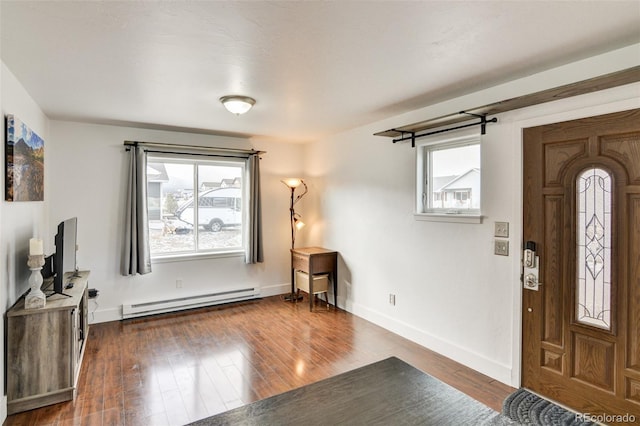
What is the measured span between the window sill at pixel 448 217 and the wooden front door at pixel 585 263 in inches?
17.1

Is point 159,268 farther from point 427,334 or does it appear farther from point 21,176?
point 427,334

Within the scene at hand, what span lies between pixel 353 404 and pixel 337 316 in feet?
11.1

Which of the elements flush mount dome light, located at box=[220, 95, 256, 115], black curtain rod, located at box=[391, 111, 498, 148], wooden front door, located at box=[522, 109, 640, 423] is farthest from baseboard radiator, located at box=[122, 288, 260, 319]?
wooden front door, located at box=[522, 109, 640, 423]

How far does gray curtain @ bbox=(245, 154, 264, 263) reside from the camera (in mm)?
4966

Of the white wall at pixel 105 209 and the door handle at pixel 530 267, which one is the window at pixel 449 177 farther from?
the white wall at pixel 105 209

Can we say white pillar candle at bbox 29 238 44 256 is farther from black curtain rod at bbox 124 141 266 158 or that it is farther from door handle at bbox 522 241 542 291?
door handle at bbox 522 241 542 291

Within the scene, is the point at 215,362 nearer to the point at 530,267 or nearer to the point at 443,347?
the point at 443,347

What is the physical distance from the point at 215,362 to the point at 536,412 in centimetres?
267

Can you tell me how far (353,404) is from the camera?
1.06 metres

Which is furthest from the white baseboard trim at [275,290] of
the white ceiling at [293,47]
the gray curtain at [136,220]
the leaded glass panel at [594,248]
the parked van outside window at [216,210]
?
the leaded glass panel at [594,248]

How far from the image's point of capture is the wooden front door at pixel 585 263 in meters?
2.07

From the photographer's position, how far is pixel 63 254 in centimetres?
281

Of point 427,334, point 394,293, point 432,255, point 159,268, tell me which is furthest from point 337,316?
point 159,268

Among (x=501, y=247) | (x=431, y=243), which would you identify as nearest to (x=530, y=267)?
(x=501, y=247)
